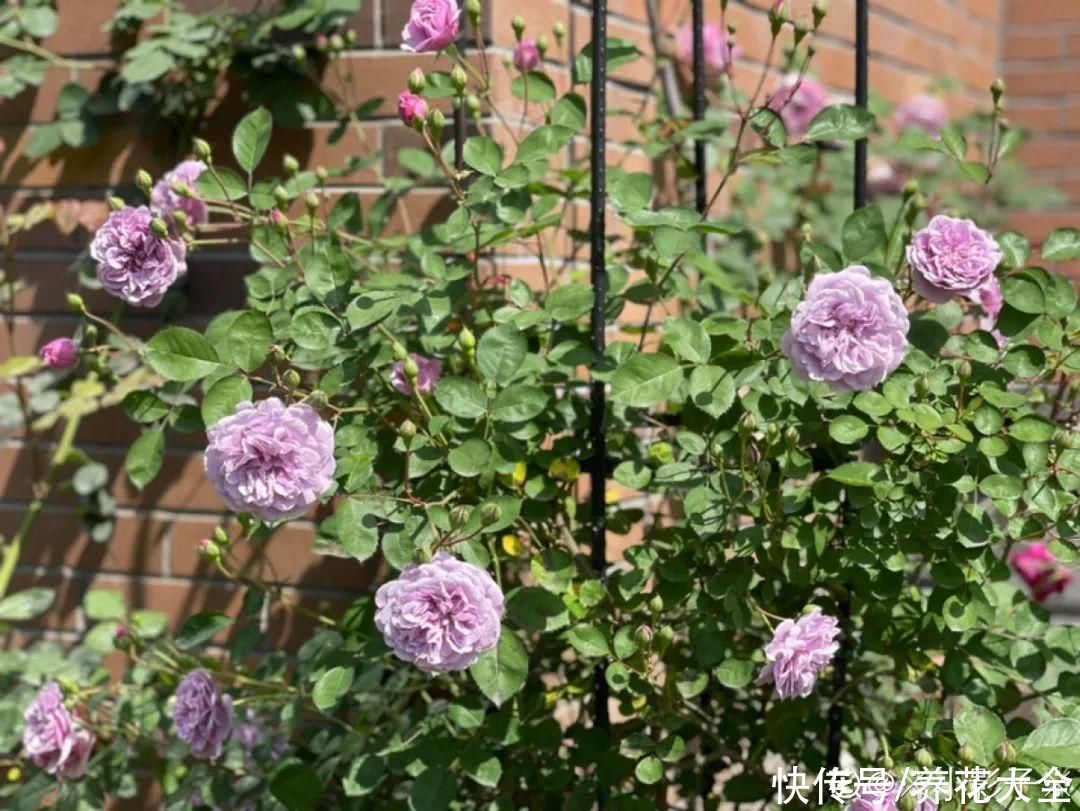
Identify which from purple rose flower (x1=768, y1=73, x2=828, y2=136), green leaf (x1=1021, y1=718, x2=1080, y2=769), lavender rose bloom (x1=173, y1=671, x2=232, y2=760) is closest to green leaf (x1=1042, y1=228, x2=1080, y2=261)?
green leaf (x1=1021, y1=718, x2=1080, y2=769)

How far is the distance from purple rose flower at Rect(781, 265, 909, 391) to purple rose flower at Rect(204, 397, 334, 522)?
1.57ft

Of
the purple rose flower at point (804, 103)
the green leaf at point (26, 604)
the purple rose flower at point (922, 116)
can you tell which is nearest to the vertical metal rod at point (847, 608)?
the purple rose flower at point (804, 103)

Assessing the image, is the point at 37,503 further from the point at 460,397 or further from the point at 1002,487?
the point at 1002,487

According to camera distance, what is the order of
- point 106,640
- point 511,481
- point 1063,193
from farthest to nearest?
point 1063,193 < point 106,640 < point 511,481

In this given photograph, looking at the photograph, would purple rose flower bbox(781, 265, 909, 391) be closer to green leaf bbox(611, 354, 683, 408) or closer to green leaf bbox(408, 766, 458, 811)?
green leaf bbox(611, 354, 683, 408)

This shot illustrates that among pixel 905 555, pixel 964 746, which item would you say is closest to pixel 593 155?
pixel 905 555

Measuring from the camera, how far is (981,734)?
131cm

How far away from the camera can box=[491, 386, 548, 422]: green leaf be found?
1445 millimetres

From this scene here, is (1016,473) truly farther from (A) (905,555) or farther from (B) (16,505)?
(B) (16,505)

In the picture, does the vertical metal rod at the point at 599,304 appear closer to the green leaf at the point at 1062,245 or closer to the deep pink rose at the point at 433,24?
the deep pink rose at the point at 433,24

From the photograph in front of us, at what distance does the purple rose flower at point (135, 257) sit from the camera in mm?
1498

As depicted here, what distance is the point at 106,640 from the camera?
199 cm

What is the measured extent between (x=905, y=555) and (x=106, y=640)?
3.87 feet

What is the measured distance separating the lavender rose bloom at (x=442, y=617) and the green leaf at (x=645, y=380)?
255 mm
